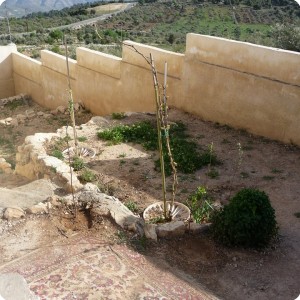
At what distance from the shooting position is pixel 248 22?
944 inches

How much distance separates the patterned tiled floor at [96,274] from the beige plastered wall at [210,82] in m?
3.13

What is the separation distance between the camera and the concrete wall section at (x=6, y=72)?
15789mm

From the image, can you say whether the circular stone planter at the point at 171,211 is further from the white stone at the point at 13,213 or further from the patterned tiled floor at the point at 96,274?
the white stone at the point at 13,213

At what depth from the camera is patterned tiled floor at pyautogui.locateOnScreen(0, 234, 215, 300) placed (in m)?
3.97

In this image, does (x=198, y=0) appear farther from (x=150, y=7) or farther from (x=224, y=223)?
(x=224, y=223)

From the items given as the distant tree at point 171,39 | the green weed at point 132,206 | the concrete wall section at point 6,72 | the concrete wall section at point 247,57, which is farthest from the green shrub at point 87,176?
the distant tree at point 171,39

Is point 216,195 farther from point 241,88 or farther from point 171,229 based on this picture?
point 241,88

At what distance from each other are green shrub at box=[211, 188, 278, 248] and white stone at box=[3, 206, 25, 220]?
8.15ft

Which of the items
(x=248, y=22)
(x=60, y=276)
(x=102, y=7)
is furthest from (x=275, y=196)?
(x=102, y=7)

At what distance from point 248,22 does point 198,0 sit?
6.71m

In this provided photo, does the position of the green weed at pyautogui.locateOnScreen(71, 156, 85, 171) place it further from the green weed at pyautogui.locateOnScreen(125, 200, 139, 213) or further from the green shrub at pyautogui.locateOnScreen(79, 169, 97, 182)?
the green weed at pyautogui.locateOnScreen(125, 200, 139, 213)

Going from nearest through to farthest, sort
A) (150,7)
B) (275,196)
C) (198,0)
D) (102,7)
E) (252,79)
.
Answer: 1. (275,196)
2. (252,79)
3. (198,0)
4. (150,7)
5. (102,7)

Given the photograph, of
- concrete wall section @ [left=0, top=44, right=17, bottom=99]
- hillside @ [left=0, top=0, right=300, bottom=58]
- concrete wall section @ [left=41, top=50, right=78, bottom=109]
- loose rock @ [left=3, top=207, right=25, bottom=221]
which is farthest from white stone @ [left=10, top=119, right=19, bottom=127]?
loose rock @ [left=3, top=207, right=25, bottom=221]

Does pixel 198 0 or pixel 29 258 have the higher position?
pixel 198 0
